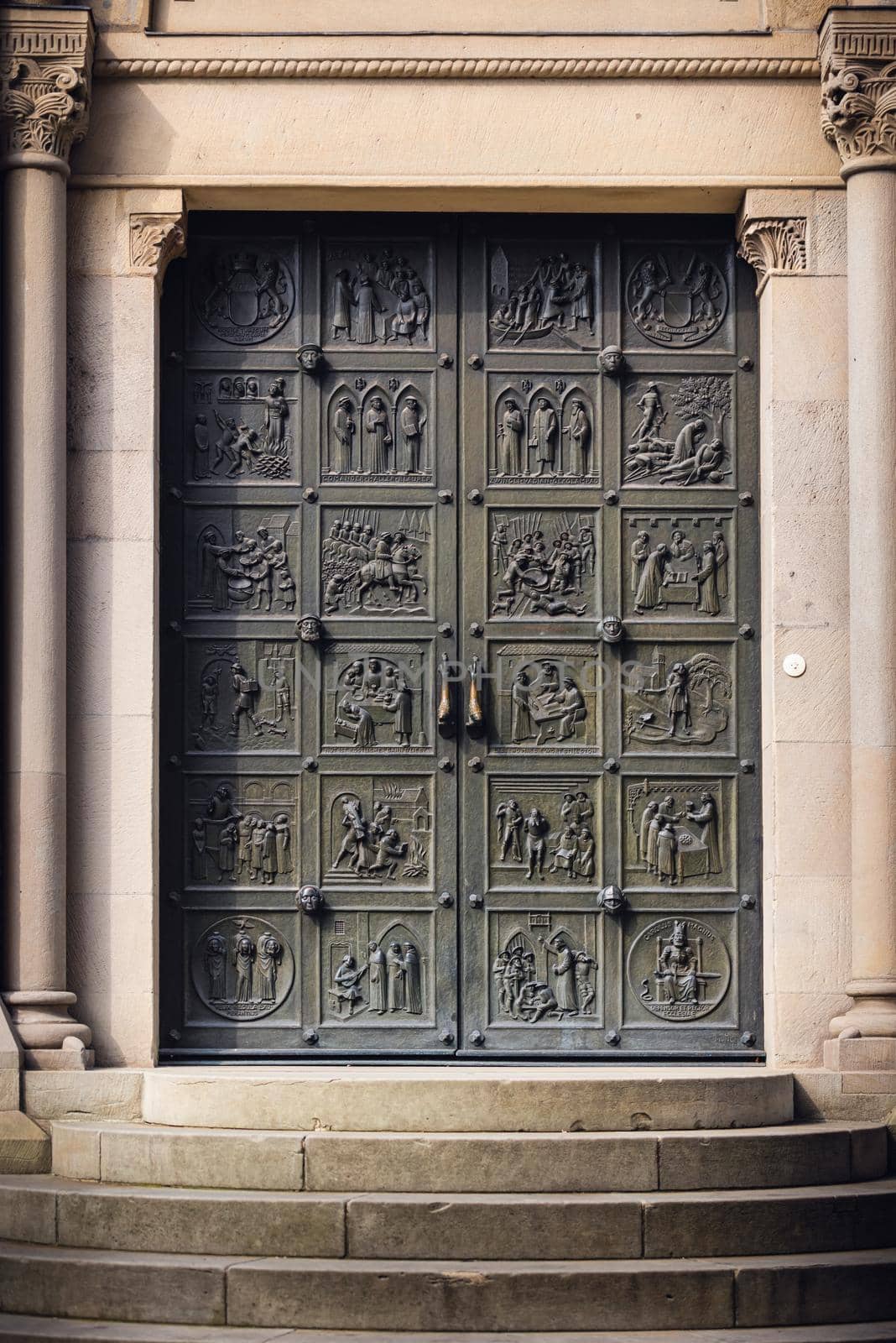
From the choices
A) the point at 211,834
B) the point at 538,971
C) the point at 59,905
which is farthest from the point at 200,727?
the point at 538,971

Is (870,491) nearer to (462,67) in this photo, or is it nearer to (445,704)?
(445,704)

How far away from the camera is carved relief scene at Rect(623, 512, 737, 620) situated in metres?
11.5

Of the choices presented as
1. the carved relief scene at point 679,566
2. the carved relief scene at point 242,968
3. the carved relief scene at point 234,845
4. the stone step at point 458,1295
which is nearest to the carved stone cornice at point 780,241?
the carved relief scene at point 679,566

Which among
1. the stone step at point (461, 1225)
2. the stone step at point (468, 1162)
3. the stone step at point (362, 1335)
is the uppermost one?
the stone step at point (468, 1162)

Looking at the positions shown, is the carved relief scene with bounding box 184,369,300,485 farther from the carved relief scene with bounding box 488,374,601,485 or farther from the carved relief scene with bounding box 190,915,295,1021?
the carved relief scene with bounding box 190,915,295,1021

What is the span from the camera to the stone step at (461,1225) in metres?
9.05

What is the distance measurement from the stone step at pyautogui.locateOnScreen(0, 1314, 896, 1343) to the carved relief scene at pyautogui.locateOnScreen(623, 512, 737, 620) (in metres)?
4.31

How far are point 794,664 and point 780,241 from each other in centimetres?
243

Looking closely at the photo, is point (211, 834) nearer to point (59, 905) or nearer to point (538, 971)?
point (59, 905)

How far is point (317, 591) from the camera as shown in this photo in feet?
37.9

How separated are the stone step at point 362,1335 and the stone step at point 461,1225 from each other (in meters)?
0.44

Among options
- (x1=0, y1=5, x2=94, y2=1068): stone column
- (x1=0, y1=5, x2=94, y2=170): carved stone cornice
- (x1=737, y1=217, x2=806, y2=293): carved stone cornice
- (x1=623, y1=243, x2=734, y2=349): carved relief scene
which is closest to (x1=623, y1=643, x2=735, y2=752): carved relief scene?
(x1=623, y1=243, x2=734, y2=349): carved relief scene

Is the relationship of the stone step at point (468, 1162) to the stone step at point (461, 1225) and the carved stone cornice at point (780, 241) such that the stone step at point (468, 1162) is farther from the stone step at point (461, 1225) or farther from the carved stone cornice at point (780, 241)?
the carved stone cornice at point (780, 241)

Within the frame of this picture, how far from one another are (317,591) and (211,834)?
1.54 metres
